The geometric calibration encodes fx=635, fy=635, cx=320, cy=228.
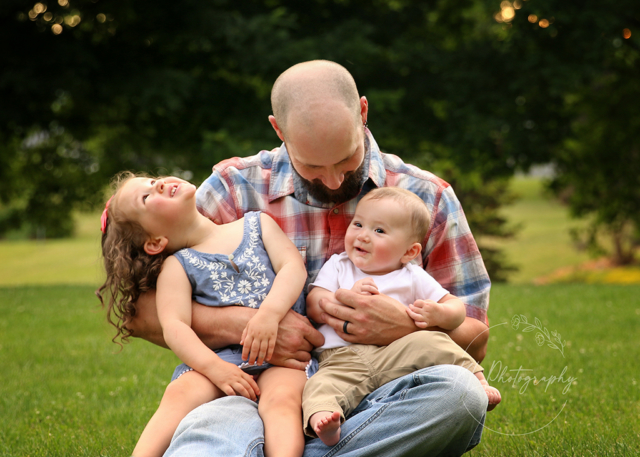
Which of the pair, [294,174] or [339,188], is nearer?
[339,188]

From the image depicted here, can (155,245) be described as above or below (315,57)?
Answer: above

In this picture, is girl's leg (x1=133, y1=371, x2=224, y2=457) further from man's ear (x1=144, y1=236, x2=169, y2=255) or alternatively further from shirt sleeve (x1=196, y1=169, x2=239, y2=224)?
shirt sleeve (x1=196, y1=169, x2=239, y2=224)

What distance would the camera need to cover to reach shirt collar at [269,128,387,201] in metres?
2.64

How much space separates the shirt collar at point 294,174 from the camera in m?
2.64

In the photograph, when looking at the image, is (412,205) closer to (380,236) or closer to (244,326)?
(380,236)

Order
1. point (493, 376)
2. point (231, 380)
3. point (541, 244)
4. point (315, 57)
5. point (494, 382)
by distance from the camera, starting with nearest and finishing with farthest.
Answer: point (231, 380), point (494, 382), point (493, 376), point (315, 57), point (541, 244)

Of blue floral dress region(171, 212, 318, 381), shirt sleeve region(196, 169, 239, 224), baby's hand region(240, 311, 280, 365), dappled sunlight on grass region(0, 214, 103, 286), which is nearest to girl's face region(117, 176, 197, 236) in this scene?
blue floral dress region(171, 212, 318, 381)

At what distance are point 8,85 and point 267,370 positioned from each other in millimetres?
9446

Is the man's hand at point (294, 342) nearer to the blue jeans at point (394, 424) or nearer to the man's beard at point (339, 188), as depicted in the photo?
the blue jeans at point (394, 424)

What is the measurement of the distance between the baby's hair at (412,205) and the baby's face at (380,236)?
0.06 feet

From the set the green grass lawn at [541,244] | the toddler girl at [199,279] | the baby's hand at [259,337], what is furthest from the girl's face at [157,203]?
the green grass lawn at [541,244]

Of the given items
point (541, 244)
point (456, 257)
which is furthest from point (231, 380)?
point (541, 244)

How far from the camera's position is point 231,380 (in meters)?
2.22

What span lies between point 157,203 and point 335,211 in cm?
72
